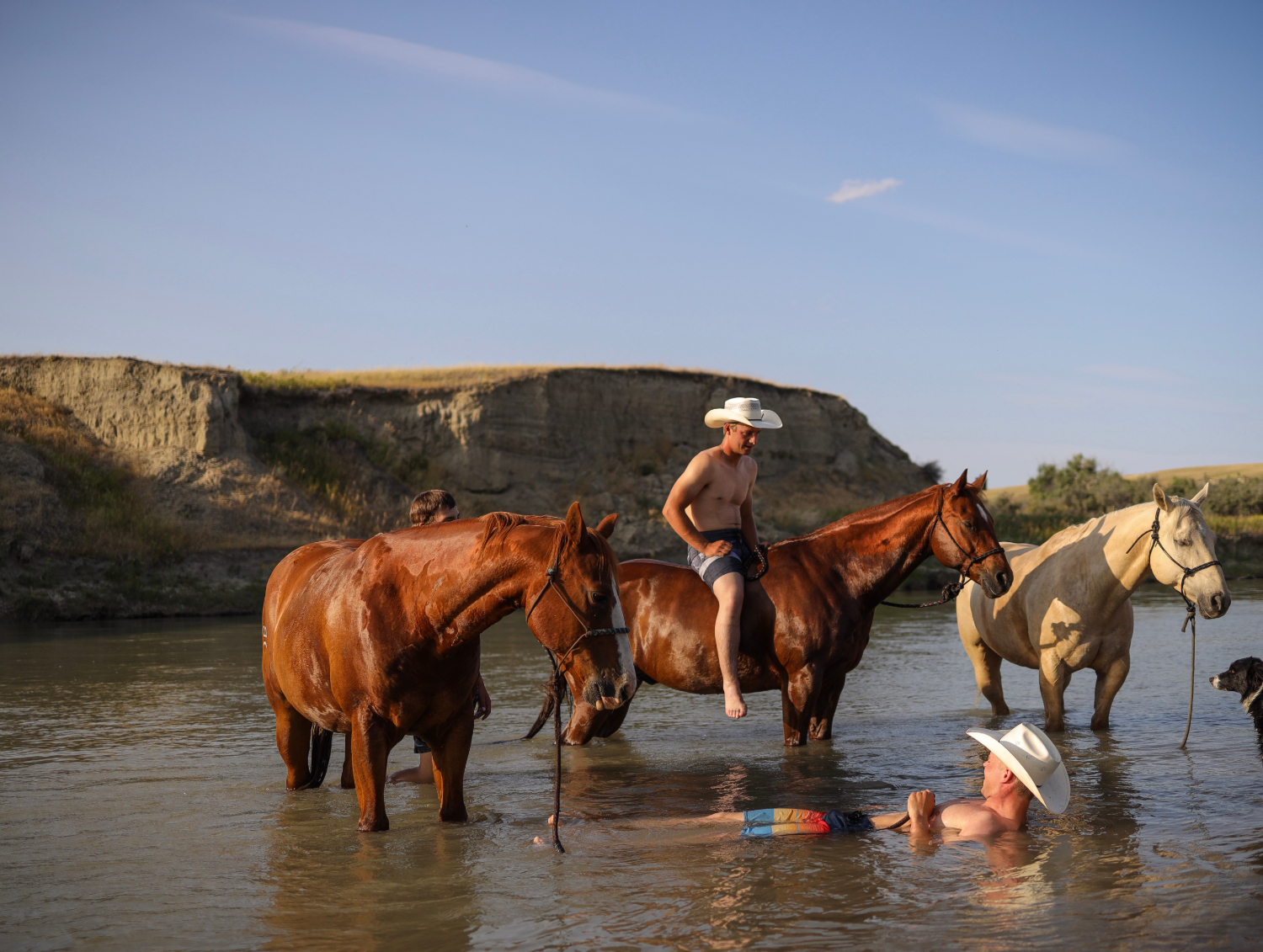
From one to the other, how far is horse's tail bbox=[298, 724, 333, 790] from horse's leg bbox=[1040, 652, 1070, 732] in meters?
5.26

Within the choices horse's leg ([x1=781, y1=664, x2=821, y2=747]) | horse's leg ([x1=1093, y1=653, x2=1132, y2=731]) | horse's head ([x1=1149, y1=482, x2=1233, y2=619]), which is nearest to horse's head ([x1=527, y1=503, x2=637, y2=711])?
horse's leg ([x1=781, y1=664, x2=821, y2=747])

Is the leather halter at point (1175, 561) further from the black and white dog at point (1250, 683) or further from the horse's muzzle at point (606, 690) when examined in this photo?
the horse's muzzle at point (606, 690)

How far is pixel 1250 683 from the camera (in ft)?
20.5

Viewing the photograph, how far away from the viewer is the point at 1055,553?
26.5ft

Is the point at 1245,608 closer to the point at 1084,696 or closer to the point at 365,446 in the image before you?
the point at 1084,696

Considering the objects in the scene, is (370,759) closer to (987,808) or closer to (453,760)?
(453,760)

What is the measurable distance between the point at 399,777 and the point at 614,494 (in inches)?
1283

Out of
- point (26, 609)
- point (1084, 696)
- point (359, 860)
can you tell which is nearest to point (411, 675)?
point (359, 860)

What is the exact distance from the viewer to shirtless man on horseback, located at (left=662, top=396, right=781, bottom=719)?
7066 mm

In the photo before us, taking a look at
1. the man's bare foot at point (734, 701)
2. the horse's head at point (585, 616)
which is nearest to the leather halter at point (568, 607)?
the horse's head at point (585, 616)

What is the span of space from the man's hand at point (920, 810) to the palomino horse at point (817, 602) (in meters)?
2.03

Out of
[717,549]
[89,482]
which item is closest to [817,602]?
[717,549]

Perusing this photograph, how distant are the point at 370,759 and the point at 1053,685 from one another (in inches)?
209

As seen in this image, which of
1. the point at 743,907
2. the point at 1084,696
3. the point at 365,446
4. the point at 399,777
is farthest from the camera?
the point at 365,446
